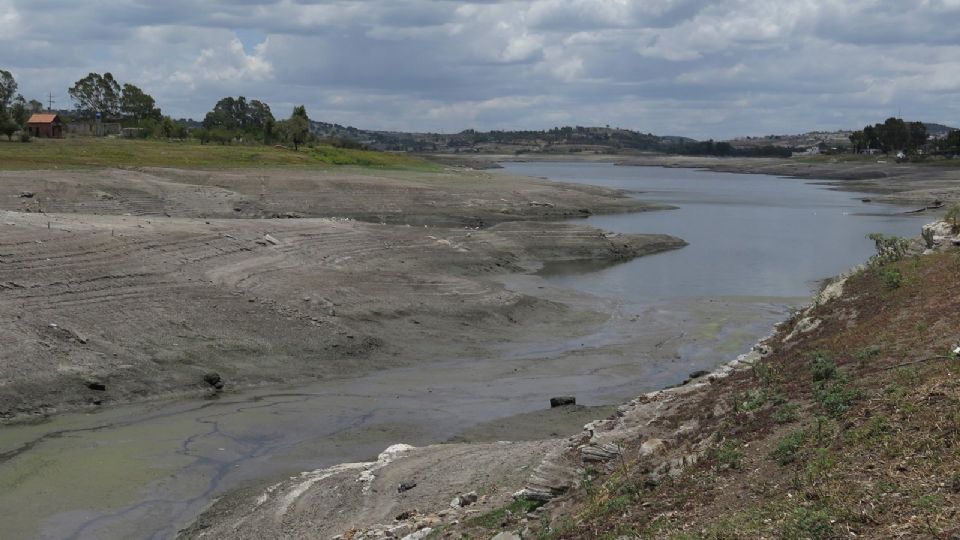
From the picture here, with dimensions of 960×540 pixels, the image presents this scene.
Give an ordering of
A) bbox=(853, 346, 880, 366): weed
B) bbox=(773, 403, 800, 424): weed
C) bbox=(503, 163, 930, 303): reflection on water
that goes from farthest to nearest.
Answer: bbox=(503, 163, 930, 303): reflection on water, bbox=(853, 346, 880, 366): weed, bbox=(773, 403, 800, 424): weed

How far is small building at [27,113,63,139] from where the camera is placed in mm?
102250

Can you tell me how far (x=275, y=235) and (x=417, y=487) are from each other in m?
25.6

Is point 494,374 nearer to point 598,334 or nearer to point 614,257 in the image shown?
point 598,334

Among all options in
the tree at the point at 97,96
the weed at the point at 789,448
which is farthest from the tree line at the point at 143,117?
the weed at the point at 789,448

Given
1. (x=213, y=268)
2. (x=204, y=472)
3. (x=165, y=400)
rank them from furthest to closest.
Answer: (x=213, y=268), (x=165, y=400), (x=204, y=472)

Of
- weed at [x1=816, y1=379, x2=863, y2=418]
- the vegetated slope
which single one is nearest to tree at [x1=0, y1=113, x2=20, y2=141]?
the vegetated slope

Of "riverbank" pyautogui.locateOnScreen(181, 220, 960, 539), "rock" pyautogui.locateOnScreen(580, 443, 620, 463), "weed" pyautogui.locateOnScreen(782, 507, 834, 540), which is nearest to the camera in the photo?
"weed" pyautogui.locateOnScreen(782, 507, 834, 540)

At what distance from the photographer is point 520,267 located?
48656mm

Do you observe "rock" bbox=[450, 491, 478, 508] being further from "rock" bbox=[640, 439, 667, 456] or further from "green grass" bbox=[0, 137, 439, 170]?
"green grass" bbox=[0, 137, 439, 170]

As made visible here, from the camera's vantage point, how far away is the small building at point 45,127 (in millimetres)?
102250

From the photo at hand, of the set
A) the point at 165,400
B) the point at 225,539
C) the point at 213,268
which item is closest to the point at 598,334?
the point at 213,268

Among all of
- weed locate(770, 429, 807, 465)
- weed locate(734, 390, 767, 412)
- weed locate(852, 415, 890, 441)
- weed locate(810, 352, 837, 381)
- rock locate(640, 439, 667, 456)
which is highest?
weed locate(852, 415, 890, 441)

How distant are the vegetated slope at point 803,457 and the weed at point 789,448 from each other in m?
0.03

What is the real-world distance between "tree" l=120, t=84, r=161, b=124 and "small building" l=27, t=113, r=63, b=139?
111 feet
